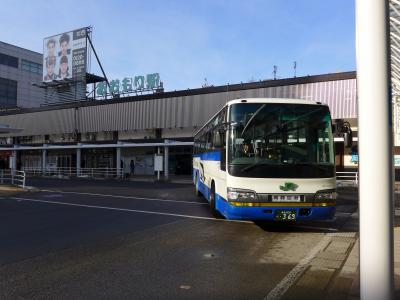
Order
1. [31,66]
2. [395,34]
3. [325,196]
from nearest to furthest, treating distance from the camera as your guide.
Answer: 1. [325,196]
2. [395,34]
3. [31,66]

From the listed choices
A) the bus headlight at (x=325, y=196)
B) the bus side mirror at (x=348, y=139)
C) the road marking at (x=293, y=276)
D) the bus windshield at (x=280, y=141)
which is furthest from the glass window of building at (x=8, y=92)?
the road marking at (x=293, y=276)

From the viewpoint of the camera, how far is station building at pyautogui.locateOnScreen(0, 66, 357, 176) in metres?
28.9

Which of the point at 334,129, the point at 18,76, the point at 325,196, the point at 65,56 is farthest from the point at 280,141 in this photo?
the point at 18,76

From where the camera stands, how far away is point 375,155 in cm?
371

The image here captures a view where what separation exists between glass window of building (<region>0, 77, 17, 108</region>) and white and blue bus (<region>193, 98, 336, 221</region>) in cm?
8362

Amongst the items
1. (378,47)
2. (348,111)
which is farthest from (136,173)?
(378,47)

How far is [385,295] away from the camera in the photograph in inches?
142

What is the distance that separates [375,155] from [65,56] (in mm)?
52468

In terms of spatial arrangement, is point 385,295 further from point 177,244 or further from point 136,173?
point 136,173

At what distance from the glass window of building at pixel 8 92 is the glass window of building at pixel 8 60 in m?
3.29

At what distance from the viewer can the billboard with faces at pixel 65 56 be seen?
166 ft

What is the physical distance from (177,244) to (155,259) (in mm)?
1347

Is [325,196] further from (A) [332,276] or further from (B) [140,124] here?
(B) [140,124]

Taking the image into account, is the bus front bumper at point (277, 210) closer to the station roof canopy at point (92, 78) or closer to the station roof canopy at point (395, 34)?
the station roof canopy at point (395, 34)
